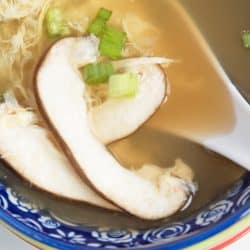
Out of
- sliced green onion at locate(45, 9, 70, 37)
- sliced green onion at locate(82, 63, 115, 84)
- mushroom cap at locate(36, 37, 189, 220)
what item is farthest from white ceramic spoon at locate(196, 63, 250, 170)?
sliced green onion at locate(45, 9, 70, 37)

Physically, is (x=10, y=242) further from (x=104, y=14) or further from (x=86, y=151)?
(x=104, y=14)

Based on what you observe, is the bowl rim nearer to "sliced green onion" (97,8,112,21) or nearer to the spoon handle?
the spoon handle

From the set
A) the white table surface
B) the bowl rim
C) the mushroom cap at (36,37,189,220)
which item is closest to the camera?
the bowl rim

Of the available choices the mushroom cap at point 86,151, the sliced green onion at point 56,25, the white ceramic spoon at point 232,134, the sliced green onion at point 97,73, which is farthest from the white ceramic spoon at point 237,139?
the sliced green onion at point 56,25

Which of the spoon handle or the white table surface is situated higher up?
the spoon handle

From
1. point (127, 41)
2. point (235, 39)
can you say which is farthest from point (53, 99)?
point (235, 39)

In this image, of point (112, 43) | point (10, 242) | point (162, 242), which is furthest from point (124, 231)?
point (112, 43)

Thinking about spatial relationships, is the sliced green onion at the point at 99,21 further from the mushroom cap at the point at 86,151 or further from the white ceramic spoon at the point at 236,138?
the white ceramic spoon at the point at 236,138
